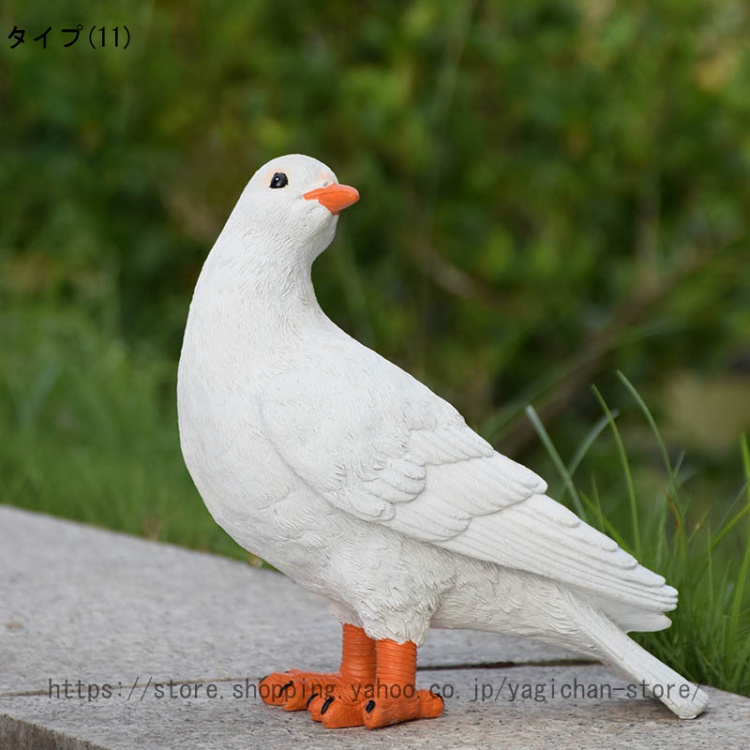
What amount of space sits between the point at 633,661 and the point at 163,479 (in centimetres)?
276

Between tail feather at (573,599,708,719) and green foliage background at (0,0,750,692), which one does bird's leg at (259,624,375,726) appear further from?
green foliage background at (0,0,750,692)

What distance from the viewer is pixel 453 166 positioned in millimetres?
6414

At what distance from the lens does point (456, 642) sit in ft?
10.4

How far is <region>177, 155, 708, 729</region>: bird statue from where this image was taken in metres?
2.30

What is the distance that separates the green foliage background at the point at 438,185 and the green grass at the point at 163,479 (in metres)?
0.03

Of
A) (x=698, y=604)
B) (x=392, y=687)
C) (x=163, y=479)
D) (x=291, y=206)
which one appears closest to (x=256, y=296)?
(x=291, y=206)

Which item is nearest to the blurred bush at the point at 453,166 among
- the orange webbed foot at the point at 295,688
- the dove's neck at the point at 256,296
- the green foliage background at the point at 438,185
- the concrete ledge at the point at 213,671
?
the green foliage background at the point at 438,185

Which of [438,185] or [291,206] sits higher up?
[438,185]

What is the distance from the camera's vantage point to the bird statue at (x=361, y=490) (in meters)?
2.30

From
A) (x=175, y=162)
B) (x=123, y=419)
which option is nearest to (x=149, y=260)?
(x=175, y=162)

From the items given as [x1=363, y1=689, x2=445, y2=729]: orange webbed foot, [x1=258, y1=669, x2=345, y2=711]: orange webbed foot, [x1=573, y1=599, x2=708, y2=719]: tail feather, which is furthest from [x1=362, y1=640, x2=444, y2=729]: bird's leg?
[x1=573, y1=599, x2=708, y2=719]: tail feather

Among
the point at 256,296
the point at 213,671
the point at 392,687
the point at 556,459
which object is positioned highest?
the point at 256,296

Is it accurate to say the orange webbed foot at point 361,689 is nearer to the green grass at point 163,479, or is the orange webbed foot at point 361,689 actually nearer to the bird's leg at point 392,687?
the bird's leg at point 392,687

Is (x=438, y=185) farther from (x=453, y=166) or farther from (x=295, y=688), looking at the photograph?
(x=295, y=688)
